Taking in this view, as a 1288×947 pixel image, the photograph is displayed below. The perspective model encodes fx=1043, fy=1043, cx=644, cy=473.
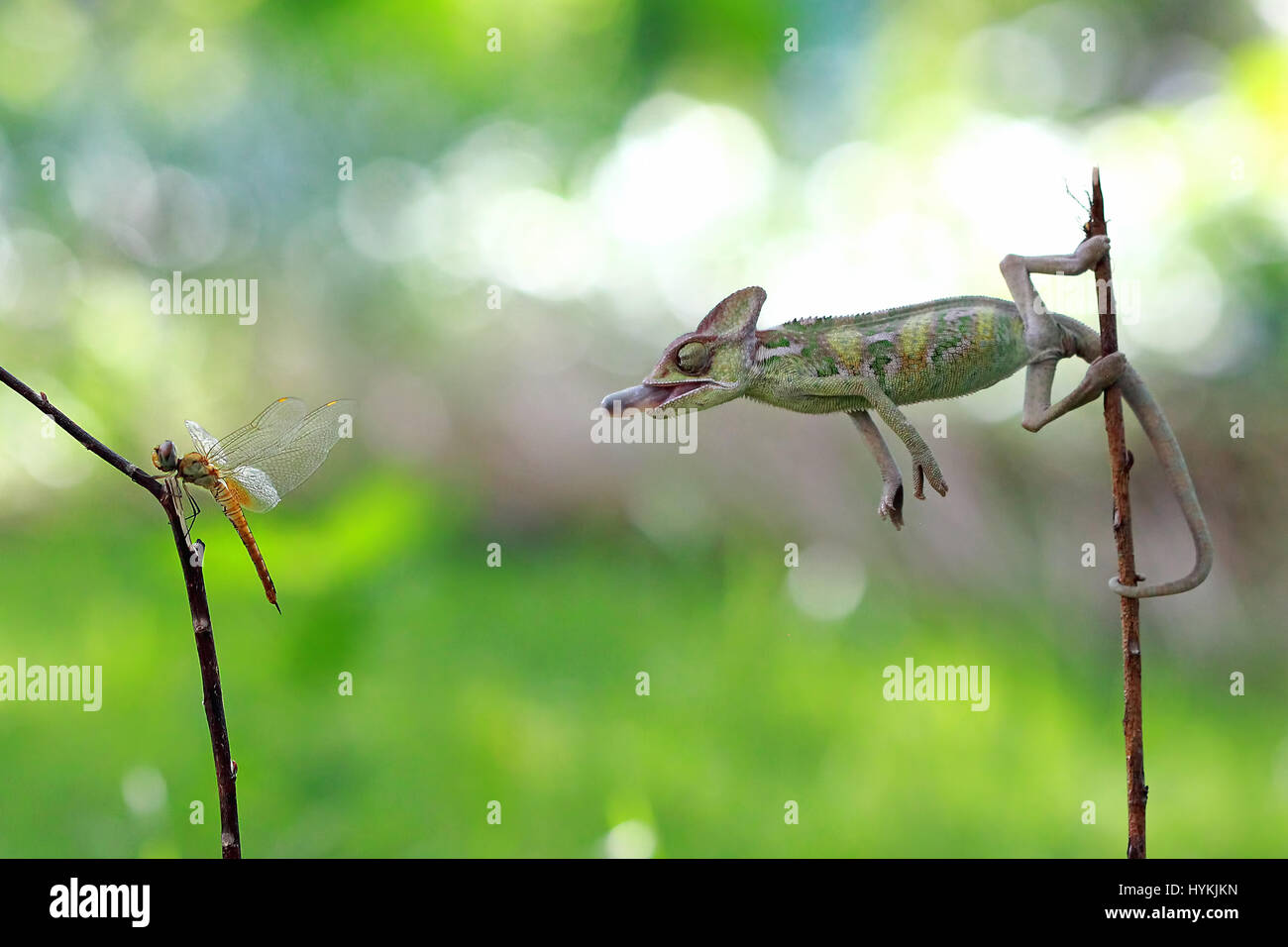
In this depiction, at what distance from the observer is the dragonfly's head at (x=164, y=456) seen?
1084 mm

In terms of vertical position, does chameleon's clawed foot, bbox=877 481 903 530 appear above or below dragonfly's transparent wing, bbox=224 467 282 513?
below

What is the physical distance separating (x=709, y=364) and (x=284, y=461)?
59 centimetres

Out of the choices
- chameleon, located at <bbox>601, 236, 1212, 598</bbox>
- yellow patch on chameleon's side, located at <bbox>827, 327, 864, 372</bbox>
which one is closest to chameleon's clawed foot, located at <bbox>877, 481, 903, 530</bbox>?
chameleon, located at <bbox>601, 236, 1212, 598</bbox>

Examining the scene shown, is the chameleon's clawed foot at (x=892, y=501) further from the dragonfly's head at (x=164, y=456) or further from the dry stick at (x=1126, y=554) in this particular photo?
the dragonfly's head at (x=164, y=456)

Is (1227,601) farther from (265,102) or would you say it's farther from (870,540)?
(265,102)

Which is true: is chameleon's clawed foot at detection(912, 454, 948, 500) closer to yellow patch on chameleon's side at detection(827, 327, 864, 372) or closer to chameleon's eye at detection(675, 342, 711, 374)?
yellow patch on chameleon's side at detection(827, 327, 864, 372)

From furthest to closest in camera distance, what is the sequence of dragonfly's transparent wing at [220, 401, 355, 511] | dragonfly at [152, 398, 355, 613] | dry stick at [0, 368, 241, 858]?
dragonfly's transparent wing at [220, 401, 355, 511]
dragonfly at [152, 398, 355, 613]
dry stick at [0, 368, 241, 858]

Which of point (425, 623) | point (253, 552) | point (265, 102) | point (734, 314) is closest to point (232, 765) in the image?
point (253, 552)

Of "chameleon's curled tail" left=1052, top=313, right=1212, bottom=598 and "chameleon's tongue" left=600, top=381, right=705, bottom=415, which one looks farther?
"chameleon's curled tail" left=1052, top=313, right=1212, bottom=598

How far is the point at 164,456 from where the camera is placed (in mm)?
1089

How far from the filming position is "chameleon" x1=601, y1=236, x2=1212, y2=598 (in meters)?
1.15

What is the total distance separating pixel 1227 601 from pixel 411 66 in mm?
4615

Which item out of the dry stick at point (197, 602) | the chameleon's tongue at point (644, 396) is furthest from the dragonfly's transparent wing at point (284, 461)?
the chameleon's tongue at point (644, 396)

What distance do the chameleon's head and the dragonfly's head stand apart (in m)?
0.48
